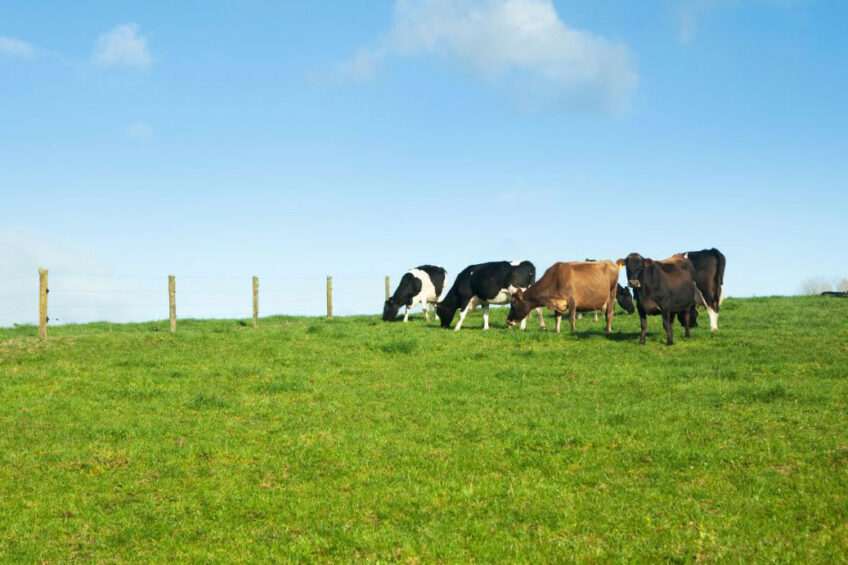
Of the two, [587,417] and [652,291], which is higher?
[652,291]

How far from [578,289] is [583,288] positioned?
0.18 meters

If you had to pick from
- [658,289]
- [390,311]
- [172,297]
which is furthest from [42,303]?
[658,289]

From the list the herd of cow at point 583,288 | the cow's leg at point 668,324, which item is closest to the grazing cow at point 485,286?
the herd of cow at point 583,288

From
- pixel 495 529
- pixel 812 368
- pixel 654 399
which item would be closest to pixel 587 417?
pixel 654 399

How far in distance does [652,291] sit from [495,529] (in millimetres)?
15137

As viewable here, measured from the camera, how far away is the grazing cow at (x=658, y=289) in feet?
72.4

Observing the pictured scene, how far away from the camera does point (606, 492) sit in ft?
31.4

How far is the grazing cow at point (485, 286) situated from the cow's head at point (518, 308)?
135 centimetres

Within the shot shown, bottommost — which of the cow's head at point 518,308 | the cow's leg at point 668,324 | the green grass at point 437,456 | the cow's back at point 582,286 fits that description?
the green grass at point 437,456

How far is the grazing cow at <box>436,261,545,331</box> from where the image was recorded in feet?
94.9

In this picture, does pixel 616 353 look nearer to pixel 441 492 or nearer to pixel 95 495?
pixel 441 492

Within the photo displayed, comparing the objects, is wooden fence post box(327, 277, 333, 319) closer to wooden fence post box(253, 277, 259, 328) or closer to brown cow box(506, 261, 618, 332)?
wooden fence post box(253, 277, 259, 328)

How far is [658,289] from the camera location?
22141mm

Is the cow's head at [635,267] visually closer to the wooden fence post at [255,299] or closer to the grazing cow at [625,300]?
the grazing cow at [625,300]
